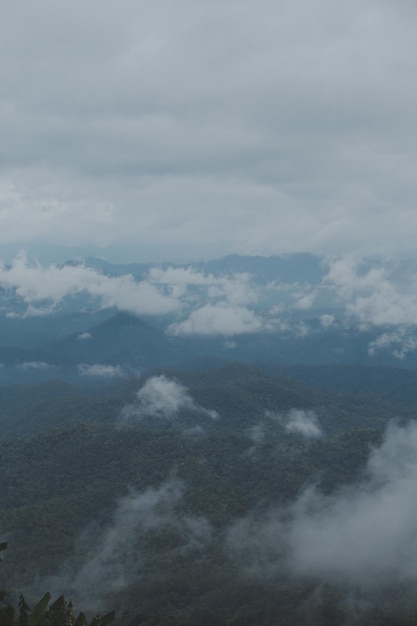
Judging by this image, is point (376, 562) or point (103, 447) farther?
point (103, 447)

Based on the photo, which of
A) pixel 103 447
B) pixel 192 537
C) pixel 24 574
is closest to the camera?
pixel 24 574

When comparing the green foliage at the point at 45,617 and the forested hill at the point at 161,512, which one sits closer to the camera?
the green foliage at the point at 45,617

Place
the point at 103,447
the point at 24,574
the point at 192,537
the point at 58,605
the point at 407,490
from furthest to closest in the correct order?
the point at 103,447 < the point at 407,490 < the point at 192,537 < the point at 24,574 < the point at 58,605

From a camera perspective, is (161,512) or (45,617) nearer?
(45,617)

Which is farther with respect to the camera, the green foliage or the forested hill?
the forested hill

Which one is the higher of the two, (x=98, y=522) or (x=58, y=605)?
(x=98, y=522)

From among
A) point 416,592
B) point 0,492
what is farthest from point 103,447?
point 416,592

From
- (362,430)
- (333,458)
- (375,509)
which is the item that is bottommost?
(375,509)

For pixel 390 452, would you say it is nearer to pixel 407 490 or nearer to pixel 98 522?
pixel 407 490

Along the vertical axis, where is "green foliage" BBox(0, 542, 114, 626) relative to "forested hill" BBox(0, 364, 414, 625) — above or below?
below

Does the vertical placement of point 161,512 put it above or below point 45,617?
above

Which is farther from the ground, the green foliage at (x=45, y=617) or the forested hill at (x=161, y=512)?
the forested hill at (x=161, y=512)
